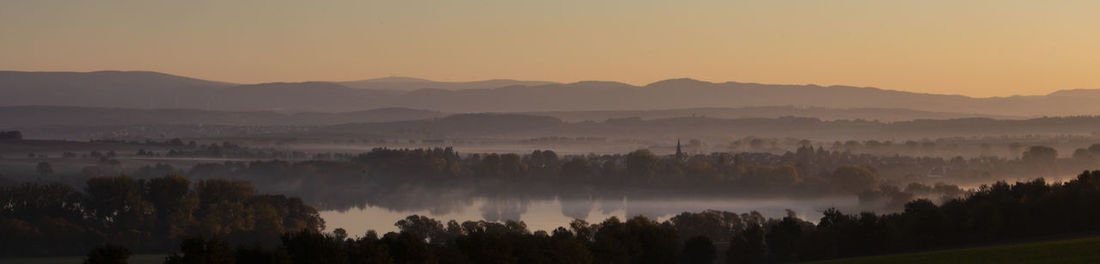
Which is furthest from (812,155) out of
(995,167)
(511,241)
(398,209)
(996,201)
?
(511,241)

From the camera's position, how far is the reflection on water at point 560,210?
73000mm

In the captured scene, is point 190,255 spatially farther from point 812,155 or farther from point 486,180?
point 812,155

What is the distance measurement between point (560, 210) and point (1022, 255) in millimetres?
60794

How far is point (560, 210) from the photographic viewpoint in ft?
271

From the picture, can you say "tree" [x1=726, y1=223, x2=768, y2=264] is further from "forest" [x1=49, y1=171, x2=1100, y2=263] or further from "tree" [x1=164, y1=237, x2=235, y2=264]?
"tree" [x1=164, y1=237, x2=235, y2=264]

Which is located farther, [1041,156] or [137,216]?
[1041,156]

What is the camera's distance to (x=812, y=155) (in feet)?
431

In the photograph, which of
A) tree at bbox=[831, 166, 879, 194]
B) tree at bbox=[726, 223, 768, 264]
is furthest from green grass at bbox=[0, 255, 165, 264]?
tree at bbox=[831, 166, 879, 194]

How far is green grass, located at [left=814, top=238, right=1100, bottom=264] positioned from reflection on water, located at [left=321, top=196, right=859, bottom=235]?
41.8 meters

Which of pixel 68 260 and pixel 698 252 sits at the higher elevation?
pixel 698 252

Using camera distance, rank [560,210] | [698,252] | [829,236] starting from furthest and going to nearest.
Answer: [560,210] < [698,252] < [829,236]

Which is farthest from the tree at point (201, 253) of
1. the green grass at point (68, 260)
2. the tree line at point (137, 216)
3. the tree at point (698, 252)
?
the tree line at point (137, 216)

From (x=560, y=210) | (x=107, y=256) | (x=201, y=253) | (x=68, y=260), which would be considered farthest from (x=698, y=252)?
(x=560, y=210)

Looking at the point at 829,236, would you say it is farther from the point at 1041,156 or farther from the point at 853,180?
the point at 1041,156
